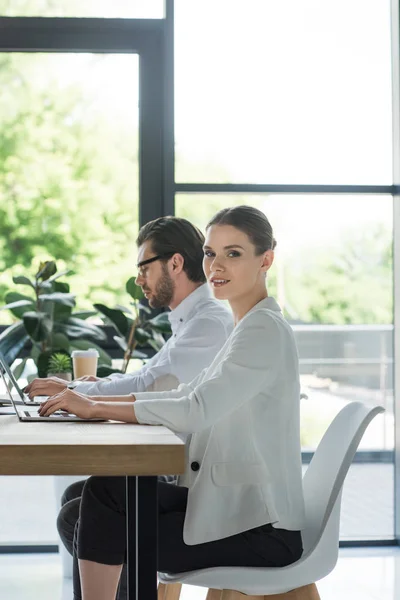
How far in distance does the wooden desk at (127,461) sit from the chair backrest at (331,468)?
46 centimetres

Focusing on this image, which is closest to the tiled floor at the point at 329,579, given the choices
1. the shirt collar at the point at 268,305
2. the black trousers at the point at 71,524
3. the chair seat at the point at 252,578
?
the black trousers at the point at 71,524

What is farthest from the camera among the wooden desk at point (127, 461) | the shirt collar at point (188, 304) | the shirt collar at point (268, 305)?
the shirt collar at point (188, 304)

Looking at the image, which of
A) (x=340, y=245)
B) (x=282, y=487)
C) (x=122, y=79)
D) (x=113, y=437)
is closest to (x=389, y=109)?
(x=340, y=245)

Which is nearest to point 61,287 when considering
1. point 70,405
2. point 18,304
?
point 18,304

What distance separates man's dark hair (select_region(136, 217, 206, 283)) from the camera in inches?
108

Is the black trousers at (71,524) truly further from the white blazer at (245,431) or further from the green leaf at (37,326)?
the green leaf at (37,326)

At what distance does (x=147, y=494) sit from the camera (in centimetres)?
158

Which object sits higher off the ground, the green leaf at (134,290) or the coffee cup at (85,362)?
the green leaf at (134,290)

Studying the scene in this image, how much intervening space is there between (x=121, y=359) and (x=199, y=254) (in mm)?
1316

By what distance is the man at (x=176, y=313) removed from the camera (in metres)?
2.54

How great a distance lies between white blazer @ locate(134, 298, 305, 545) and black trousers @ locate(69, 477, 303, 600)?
0.03 metres

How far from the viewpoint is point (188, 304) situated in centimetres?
269

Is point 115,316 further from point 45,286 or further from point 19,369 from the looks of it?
point 19,369

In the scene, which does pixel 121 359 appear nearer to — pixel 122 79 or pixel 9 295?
pixel 9 295
